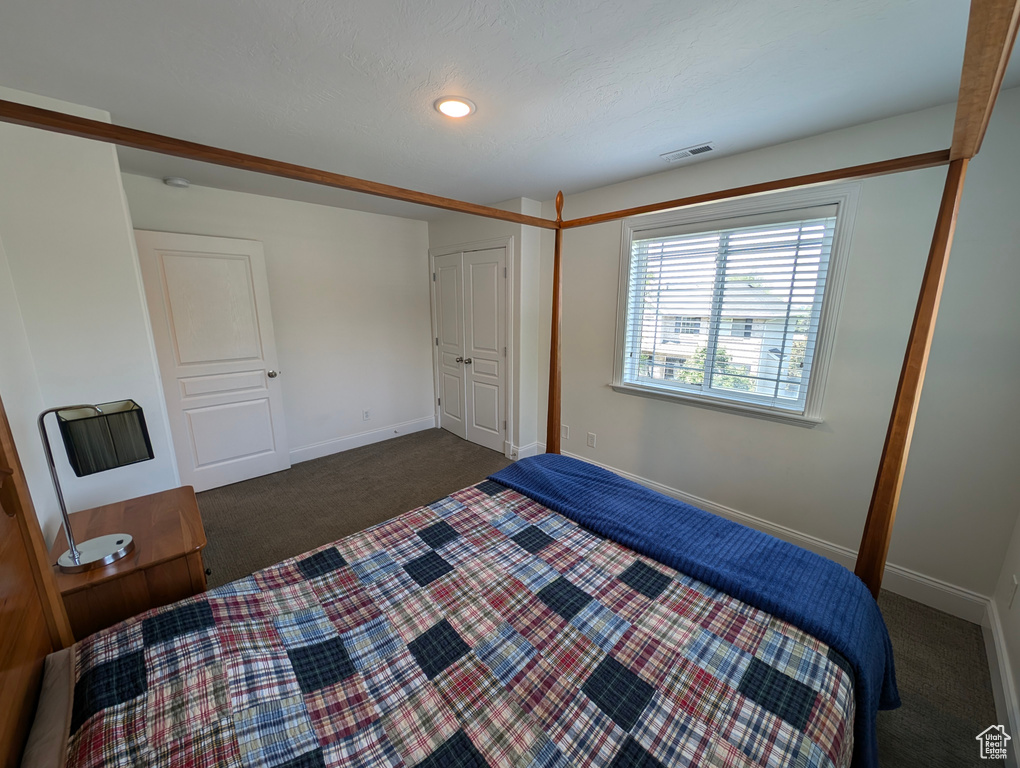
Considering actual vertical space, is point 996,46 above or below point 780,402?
above

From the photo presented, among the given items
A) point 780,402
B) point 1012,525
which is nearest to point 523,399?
point 780,402

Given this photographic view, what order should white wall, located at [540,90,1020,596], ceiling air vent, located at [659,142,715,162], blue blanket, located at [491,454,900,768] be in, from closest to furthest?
blue blanket, located at [491,454,900,768] < white wall, located at [540,90,1020,596] < ceiling air vent, located at [659,142,715,162]

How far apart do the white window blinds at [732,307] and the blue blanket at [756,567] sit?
3.70ft

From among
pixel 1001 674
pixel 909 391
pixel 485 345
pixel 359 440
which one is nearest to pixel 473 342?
pixel 485 345

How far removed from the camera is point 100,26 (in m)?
1.19

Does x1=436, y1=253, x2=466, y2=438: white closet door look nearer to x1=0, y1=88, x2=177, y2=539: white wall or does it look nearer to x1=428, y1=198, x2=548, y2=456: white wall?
x1=428, y1=198, x2=548, y2=456: white wall

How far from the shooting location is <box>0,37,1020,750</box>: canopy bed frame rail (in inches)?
27.8

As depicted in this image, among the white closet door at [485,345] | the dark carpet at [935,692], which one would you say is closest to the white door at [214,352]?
the white closet door at [485,345]

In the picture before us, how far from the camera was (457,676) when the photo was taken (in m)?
0.95

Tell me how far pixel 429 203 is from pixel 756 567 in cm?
178

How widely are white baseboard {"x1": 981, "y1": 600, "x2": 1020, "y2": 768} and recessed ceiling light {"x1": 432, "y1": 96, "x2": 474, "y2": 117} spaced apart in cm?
301

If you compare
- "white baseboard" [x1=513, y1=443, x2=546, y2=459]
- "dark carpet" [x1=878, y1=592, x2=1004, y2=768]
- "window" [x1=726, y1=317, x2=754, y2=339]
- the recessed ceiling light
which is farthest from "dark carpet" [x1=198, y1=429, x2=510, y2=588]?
"dark carpet" [x1=878, y1=592, x2=1004, y2=768]

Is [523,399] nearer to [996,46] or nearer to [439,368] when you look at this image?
[439,368]

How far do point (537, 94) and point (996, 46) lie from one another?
133cm
